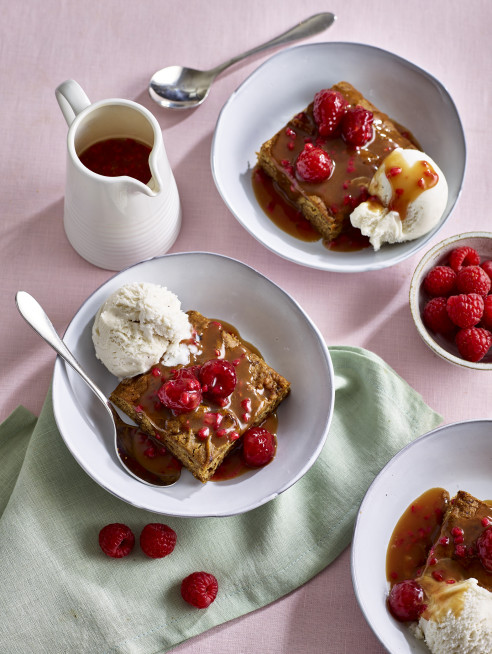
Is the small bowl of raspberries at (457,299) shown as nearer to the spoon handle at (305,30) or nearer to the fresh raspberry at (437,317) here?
the fresh raspberry at (437,317)

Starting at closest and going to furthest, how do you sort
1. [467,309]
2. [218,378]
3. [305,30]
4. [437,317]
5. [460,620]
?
[460,620]
[218,378]
[467,309]
[437,317]
[305,30]

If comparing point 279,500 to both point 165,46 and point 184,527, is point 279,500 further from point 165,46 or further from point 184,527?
point 165,46

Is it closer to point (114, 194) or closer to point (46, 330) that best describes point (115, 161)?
point (114, 194)

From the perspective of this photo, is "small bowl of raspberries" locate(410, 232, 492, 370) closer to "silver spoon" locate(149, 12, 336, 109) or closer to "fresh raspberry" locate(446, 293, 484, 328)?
"fresh raspberry" locate(446, 293, 484, 328)

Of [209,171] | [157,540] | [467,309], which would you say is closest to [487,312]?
[467,309]

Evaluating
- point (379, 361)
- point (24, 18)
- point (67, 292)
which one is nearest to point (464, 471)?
point (379, 361)

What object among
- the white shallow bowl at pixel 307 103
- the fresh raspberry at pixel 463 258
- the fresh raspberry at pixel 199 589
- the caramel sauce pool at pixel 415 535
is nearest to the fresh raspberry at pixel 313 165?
the white shallow bowl at pixel 307 103
